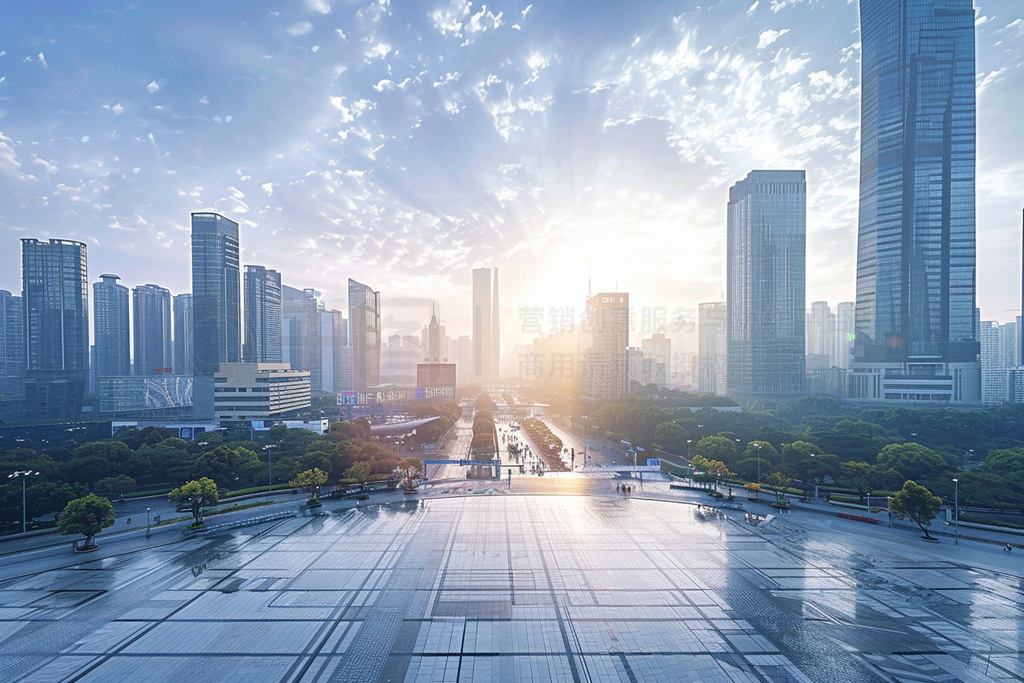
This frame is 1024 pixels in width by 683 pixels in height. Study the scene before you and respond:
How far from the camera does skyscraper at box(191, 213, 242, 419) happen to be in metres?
63.7

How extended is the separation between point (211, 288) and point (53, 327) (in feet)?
61.3

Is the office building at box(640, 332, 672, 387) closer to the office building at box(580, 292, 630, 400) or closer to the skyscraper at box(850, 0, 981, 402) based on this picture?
the office building at box(580, 292, 630, 400)

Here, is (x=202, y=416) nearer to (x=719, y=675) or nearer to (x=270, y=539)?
(x=270, y=539)

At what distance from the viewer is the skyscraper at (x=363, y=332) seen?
9906cm

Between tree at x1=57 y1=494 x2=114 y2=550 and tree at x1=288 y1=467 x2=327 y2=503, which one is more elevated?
tree at x1=57 y1=494 x2=114 y2=550

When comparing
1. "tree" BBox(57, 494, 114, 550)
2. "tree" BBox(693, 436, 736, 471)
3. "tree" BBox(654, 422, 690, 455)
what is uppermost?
"tree" BBox(57, 494, 114, 550)

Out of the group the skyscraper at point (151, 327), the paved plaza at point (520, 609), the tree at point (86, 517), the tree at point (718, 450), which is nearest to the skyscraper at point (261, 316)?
the skyscraper at point (151, 327)

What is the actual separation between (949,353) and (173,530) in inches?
3006

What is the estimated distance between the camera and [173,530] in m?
19.2

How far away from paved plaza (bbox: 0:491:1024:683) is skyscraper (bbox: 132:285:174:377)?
94211mm

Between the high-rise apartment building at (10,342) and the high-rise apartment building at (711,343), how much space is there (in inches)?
4950

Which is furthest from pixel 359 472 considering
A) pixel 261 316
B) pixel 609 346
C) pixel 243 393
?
pixel 261 316

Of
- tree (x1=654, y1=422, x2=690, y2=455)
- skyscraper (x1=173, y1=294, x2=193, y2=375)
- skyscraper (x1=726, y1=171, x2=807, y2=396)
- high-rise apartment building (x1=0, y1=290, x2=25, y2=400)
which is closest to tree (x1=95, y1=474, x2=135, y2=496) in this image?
tree (x1=654, y1=422, x2=690, y2=455)

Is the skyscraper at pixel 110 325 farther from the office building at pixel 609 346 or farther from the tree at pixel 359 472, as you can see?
the office building at pixel 609 346
